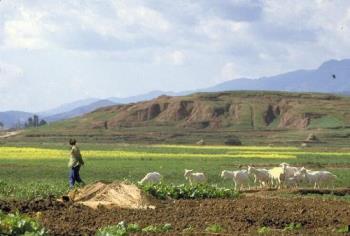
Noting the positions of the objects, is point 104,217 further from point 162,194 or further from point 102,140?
point 102,140

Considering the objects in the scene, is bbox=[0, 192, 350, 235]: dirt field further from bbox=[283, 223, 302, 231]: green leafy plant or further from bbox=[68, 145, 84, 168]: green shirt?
bbox=[68, 145, 84, 168]: green shirt

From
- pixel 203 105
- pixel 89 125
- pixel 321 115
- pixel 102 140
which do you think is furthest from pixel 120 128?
pixel 321 115

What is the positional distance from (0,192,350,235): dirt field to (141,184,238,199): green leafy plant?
1336mm

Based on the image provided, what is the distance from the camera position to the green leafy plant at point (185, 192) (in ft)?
73.1

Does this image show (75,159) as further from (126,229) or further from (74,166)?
(126,229)

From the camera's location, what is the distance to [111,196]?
2116 centimetres

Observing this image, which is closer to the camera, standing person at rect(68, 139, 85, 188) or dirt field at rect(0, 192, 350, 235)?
dirt field at rect(0, 192, 350, 235)

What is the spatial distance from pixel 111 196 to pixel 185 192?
10.3ft

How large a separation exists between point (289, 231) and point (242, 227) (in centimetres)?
110

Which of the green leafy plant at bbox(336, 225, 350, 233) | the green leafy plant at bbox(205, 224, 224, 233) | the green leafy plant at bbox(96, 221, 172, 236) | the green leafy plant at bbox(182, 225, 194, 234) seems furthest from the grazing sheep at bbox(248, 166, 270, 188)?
the green leafy plant at bbox(96, 221, 172, 236)

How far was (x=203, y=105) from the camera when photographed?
16288cm

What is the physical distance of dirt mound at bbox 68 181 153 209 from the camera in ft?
66.0

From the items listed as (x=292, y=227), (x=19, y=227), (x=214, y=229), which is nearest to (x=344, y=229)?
(x=292, y=227)

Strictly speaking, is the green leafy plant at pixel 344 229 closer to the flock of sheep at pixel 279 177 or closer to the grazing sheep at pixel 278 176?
the flock of sheep at pixel 279 177
